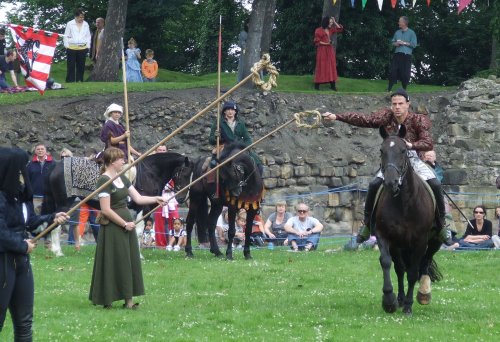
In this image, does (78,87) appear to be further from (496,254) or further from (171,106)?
(496,254)

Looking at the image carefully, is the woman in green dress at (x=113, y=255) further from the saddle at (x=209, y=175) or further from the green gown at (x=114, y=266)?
the saddle at (x=209, y=175)

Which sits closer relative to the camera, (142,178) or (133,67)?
(142,178)

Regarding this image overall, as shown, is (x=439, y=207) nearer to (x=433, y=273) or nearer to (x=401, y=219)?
(x=401, y=219)

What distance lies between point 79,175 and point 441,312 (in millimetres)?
9073

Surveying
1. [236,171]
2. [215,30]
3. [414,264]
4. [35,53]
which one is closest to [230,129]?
[236,171]

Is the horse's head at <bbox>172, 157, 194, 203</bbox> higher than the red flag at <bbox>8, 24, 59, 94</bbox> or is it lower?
lower

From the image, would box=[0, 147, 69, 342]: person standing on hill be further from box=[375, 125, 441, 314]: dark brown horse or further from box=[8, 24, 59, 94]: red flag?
box=[8, 24, 59, 94]: red flag

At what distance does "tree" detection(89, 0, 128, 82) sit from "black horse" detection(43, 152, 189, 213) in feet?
44.4

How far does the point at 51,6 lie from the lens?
5038 centimetres

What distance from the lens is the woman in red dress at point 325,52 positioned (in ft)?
120

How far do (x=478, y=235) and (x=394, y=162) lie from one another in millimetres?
10342

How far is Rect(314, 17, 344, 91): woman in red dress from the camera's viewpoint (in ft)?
→ 120

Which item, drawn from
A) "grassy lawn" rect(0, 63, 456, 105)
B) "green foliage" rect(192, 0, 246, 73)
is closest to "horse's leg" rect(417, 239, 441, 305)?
"grassy lawn" rect(0, 63, 456, 105)

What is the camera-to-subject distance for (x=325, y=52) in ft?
120
